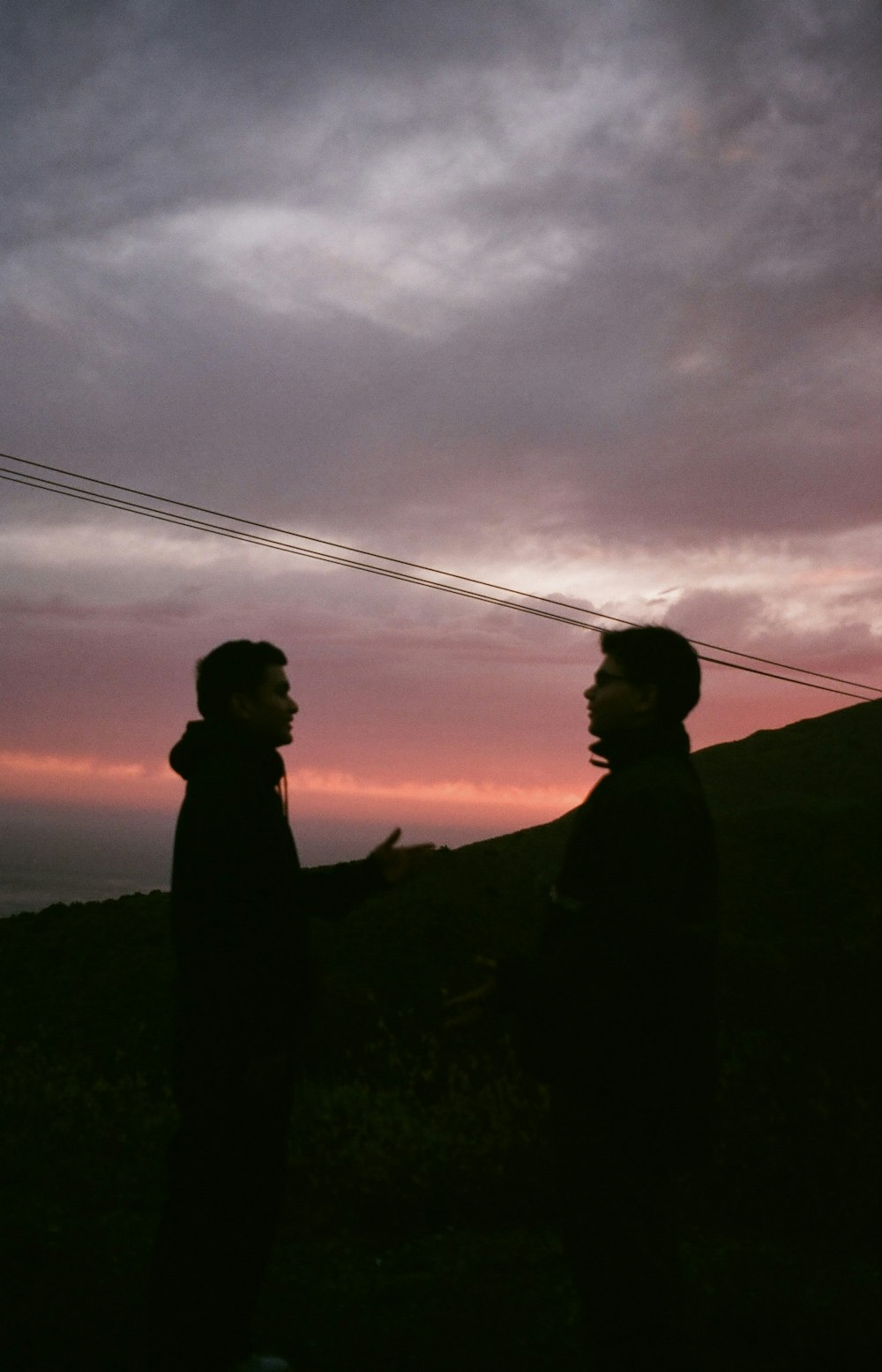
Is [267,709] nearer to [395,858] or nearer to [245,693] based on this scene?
[245,693]

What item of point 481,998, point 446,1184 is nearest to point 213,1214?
→ point 481,998

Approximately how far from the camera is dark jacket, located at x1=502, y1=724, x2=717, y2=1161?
8.20 ft

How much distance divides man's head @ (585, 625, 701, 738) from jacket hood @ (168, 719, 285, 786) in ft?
3.89

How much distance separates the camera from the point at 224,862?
10.9 ft

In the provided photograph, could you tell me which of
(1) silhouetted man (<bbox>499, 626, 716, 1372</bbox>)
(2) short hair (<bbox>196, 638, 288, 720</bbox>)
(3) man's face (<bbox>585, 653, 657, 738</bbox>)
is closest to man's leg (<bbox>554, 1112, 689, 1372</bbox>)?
(1) silhouetted man (<bbox>499, 626, 716, 1372</bbox>)

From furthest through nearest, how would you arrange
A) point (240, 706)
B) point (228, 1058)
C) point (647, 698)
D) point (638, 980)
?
1. point (240, 706)
2. point (228, 1058)
3. point (647, 698)
4. point (638, 980)

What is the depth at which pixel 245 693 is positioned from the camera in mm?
3750

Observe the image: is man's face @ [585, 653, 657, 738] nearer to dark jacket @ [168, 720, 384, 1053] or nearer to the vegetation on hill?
dark jacket @ [168, 720, 384, 1053]

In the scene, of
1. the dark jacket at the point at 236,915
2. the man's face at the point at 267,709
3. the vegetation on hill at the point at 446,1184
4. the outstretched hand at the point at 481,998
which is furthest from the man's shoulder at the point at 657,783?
the vegetation on hill at the point at 446,1184

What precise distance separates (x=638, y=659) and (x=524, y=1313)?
2.71m

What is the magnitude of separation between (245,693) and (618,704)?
1432 mm

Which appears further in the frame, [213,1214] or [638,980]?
[213,1214]

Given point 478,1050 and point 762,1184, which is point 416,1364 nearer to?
point 762,1184

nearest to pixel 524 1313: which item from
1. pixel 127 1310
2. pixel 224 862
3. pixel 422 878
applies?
pixel 127 1310
